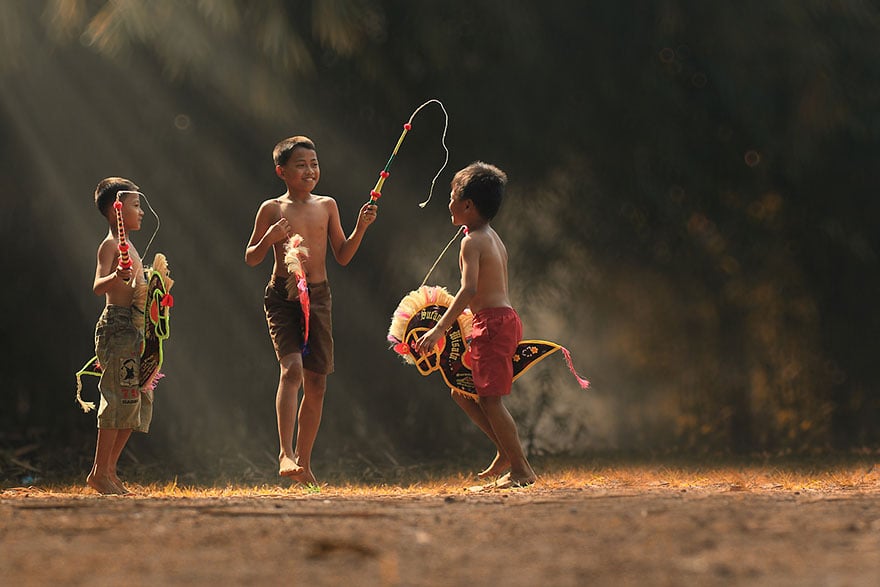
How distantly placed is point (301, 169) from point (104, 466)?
126cm

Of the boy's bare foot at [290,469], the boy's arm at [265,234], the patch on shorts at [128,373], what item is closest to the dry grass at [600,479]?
the boy's bare foot at [290,469]

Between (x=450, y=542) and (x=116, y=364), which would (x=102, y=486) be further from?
(x=450, y=542)

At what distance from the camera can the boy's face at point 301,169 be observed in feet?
14.1

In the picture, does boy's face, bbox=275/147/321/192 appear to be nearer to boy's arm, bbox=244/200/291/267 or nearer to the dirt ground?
boy's arm, bbox=244/200/291/267

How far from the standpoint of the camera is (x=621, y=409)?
6.31m

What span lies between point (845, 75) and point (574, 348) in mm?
1898

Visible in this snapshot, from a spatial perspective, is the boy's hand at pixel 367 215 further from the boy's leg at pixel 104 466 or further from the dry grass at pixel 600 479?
the boy's leg at pixel 104 466

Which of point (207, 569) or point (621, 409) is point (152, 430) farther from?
point (207, 569)

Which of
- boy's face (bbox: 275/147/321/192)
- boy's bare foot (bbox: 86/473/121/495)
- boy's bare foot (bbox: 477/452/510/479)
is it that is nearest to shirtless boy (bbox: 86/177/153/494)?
boy's bare foot (bbox: 86/473/121/495)

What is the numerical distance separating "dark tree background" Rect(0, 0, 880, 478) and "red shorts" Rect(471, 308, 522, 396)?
1.49 meters

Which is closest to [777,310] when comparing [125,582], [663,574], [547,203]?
[547,203]

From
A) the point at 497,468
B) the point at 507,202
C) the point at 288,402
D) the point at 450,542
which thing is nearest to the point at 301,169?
the point at 288,402

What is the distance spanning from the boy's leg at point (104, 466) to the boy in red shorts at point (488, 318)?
112 cm

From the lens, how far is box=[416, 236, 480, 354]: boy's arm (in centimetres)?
406
